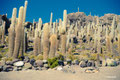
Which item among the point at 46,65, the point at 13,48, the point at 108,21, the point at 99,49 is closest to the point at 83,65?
the point at 46,65

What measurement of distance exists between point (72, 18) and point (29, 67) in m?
46.4

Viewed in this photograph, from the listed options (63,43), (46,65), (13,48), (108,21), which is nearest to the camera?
(46,65)

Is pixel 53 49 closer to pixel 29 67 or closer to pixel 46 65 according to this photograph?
pixel 46 65

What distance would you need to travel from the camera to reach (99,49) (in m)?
18.4

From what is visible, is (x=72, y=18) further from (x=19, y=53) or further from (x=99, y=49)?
(x=19, y=53)

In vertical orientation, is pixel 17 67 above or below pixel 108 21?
below

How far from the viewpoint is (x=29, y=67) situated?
9.18 meters

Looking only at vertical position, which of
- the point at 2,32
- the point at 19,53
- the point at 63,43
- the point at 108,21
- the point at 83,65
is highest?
the point at 108,21

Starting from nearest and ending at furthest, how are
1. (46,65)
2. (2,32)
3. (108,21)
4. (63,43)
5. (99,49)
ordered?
(46,65)
(63,43)
(99,49)
(2,32)
(108,21)

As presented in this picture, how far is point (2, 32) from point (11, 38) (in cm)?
1314

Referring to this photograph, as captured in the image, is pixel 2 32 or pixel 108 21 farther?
pixel 108 21

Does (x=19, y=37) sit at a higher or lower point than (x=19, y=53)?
higher

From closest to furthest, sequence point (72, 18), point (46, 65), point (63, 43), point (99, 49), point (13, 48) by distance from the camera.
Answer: point (46, 65) → point (13, 48) → point (63, 43) → point (99, 49) → point (72, 18)

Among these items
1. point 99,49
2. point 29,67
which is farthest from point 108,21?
point 29,67
